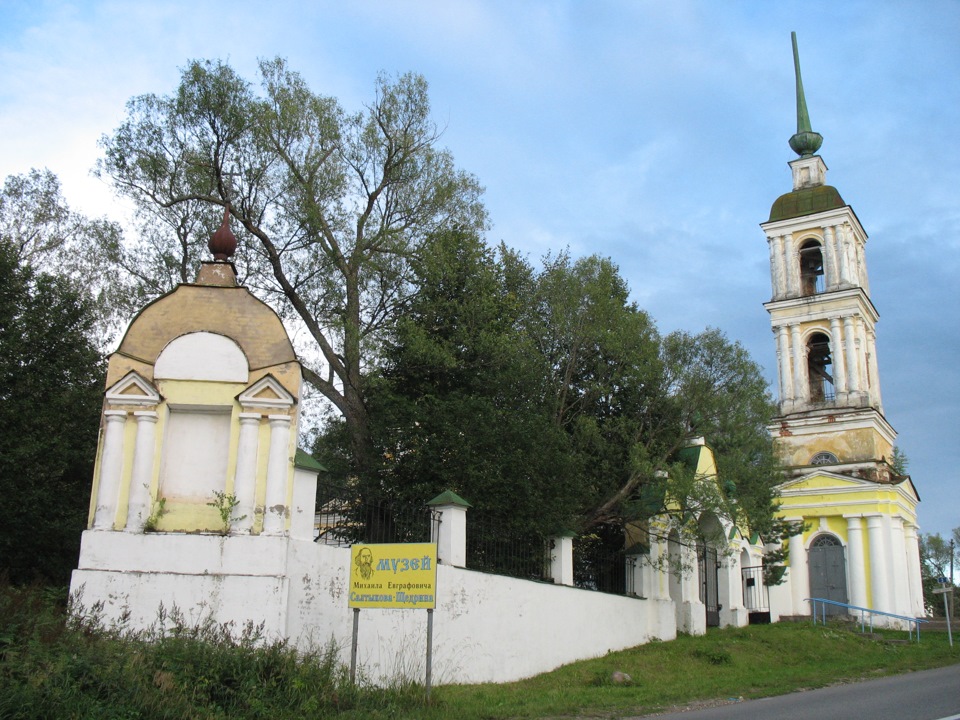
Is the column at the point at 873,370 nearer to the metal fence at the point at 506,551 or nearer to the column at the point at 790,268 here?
the column at the point at 790,268

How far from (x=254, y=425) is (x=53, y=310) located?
10214mm

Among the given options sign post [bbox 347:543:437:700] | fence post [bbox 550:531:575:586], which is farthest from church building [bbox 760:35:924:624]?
sign post [bbox 347:543:437:700]

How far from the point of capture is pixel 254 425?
12836 millimetres

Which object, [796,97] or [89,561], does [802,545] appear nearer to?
[796,97]

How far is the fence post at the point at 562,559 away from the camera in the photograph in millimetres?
18281

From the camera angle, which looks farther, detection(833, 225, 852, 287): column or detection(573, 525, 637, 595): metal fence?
detection(833, 225, 852, 287): column

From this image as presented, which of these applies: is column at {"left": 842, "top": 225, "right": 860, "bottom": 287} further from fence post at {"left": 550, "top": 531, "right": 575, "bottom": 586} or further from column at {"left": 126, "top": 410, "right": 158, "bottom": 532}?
column at {"left": 126, "top": 410, "right": 158, "bottom": 532}

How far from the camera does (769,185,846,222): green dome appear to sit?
148 ft

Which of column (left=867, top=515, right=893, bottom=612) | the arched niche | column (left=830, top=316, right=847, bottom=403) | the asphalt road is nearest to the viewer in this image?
the asphalt road

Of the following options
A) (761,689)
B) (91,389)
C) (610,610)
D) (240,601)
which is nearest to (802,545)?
(610,610)

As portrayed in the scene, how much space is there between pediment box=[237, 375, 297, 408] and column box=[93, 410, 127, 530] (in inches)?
66.8

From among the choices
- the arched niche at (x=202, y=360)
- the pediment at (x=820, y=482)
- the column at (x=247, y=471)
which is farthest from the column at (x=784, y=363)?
the column at (x=247, y=471)

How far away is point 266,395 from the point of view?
12.9m

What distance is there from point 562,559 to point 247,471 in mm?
7895
